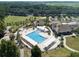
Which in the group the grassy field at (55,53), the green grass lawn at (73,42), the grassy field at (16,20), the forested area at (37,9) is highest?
the forested area at (37,9)

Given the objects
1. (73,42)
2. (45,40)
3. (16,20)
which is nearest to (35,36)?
(45,40)

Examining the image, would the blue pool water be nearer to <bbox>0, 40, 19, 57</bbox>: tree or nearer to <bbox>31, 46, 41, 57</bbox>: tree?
<bbox>31, 46, 41, 57</bbox>: tree

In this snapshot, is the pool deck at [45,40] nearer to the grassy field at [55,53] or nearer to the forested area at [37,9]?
the grassy field at [55,53]

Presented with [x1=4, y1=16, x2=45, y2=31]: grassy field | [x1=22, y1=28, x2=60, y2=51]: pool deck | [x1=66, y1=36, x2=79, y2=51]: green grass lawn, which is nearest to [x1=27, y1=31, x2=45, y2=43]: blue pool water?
[x1=22, y1=28, x2=60, y2=51]: pool deck

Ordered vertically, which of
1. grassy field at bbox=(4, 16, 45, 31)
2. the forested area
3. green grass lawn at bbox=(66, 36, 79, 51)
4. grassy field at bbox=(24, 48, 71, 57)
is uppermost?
the forested area

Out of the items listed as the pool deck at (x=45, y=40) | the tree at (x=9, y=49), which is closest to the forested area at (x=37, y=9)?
the pool deck at (x=45, y=40)

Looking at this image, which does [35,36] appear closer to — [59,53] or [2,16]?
[59,53]

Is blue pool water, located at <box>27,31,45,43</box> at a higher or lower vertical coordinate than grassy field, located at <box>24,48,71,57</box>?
higher

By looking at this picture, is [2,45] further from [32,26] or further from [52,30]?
[52,30]

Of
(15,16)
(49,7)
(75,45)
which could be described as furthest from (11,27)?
(75,45)
